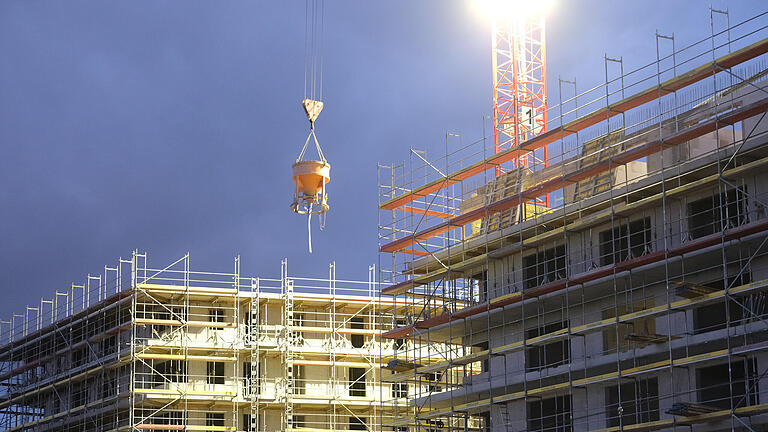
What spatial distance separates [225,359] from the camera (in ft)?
195

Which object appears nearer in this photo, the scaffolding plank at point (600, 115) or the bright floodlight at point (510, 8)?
the scaffolding plank at point (600, 115)

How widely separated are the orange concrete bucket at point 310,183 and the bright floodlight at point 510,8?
2976cm

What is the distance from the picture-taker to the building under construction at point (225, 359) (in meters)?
59.6

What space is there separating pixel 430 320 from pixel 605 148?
1123 centimetres

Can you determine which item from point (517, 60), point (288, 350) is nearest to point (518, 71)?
point (517, 60)

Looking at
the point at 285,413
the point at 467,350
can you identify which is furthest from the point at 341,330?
the point at 467,350

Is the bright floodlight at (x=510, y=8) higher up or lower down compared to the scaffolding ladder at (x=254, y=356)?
higher up

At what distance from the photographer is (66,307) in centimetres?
6825

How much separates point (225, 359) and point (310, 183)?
64.4 feet

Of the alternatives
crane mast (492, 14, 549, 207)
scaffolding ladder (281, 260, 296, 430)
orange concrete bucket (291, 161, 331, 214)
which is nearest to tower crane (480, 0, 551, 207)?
crane mast (492, 14, 549, 207)

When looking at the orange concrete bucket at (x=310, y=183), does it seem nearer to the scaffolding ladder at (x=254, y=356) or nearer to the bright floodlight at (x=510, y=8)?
the scaffolding ladder at (x=254, y=356)

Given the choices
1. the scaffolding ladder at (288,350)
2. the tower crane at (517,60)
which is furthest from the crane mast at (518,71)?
the scaffolding ladder at (288,350)

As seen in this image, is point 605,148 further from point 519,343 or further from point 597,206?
point 519,343

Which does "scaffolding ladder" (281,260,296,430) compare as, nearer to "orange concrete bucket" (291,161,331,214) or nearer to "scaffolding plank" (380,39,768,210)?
"scaffolding plank" (380,39,768,210)
